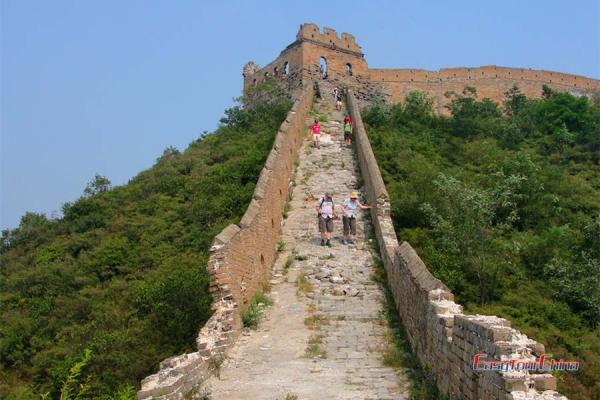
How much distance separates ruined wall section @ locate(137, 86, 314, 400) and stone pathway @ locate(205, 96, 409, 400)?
26 cm

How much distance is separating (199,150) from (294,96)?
280 inches

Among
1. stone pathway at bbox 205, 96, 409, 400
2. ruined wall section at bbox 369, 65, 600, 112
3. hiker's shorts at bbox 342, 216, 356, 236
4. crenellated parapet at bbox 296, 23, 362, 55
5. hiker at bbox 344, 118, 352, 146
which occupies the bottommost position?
stone pathway at bbox 205, 96, 409, 400

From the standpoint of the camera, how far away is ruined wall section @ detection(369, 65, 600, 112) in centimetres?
3334

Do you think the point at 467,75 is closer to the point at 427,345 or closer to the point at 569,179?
the point at 569,179

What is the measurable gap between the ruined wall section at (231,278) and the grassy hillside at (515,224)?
2.95 metres

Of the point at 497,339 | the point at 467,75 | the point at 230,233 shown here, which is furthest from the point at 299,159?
the point at 467,75

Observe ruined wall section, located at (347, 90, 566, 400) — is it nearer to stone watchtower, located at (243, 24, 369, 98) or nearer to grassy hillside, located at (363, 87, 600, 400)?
grassy hillside, located at (363, 87, 600, 400)

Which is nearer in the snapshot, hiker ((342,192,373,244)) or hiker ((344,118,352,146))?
hiker ((342,192,373,244))

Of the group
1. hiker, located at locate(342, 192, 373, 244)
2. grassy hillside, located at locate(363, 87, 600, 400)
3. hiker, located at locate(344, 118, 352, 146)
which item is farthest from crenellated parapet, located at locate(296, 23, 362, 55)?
hiker, located at locate(342, 192, 373, 244)

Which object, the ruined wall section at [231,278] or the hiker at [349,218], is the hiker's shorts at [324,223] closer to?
the hiker at [349,218]

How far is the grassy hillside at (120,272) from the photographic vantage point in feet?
31.9

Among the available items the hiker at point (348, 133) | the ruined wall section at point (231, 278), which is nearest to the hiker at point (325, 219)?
the ruined wall section at point (231, 278)

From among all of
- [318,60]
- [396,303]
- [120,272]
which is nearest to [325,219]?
[396,303]

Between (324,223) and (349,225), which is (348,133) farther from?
(324,223)
